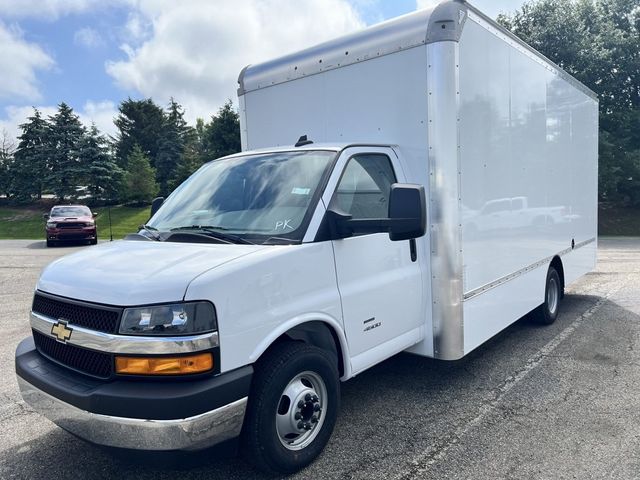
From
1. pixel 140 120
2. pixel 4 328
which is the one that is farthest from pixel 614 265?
pixel 140 120

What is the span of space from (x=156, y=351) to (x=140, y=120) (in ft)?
187

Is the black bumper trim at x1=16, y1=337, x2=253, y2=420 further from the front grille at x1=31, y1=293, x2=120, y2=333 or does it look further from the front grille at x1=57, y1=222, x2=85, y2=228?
the front grille at x1=57, y1=222, x2=85, y2=228

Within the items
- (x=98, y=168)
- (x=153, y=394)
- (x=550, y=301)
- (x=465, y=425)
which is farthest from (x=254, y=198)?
(x=98, y=168)

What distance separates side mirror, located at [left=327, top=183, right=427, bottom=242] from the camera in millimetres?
3287

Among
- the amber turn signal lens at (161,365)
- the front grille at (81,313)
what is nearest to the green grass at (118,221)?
the front grille at (81,313)

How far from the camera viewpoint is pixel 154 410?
8.34 feet

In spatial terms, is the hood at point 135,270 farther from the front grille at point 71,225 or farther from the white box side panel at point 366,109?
the front grille at point 71,225

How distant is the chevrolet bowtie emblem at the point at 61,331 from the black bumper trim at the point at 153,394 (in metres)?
0.22

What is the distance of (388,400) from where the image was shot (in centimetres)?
435

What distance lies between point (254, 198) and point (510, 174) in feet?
9.26

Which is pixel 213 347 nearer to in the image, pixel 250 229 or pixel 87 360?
pixel 87 360

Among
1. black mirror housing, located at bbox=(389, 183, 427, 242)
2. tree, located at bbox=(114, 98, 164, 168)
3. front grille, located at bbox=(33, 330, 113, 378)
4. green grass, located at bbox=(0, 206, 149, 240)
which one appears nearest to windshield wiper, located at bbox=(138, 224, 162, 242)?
front grille, located at bbox=(33, 330, 113, 378)

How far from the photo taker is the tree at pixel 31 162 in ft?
127

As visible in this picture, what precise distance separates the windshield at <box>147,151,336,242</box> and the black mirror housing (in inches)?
21.1
